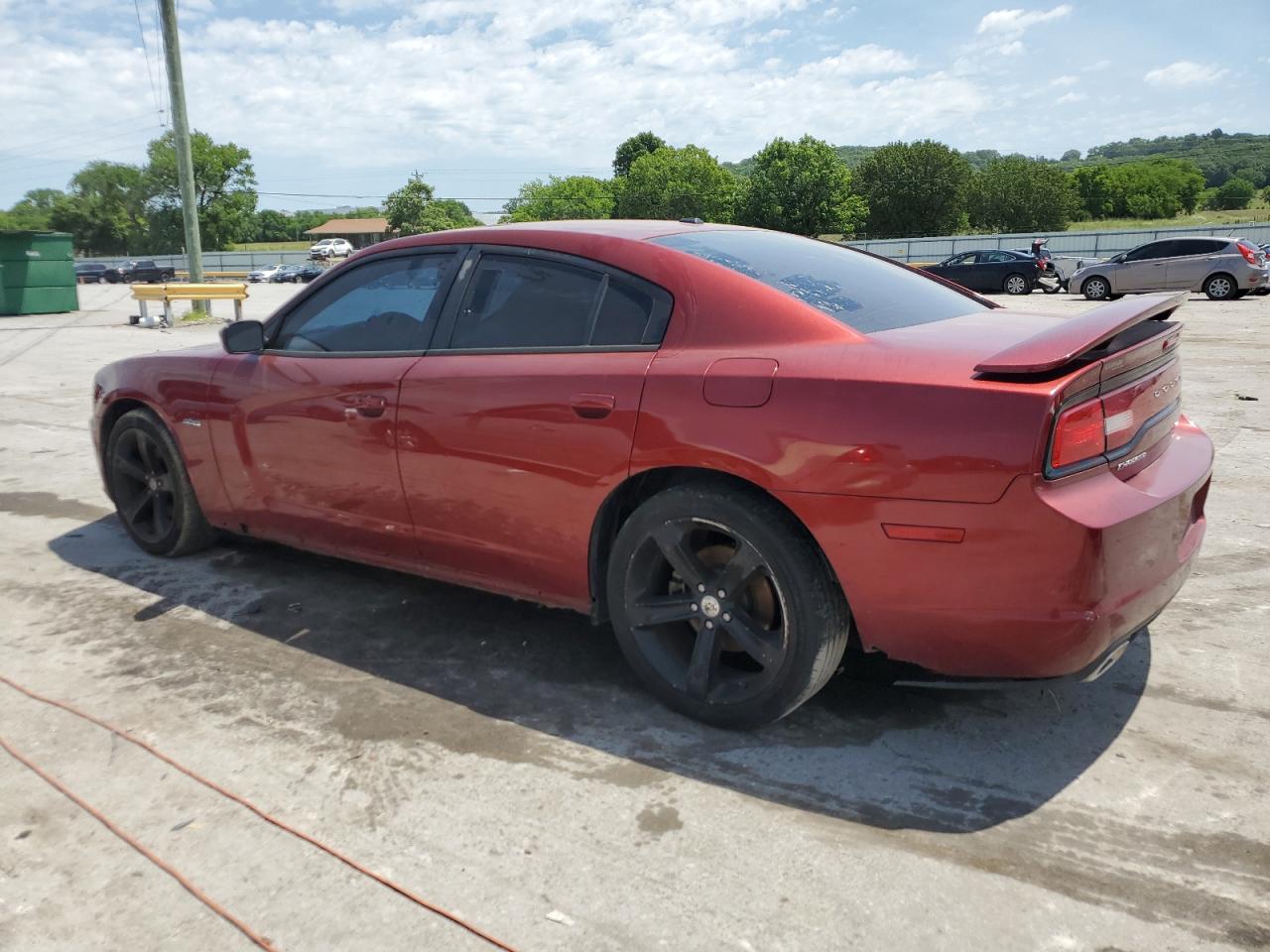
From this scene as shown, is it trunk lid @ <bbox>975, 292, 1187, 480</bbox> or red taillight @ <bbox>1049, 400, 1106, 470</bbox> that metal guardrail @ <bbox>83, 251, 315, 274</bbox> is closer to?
trunk lid @ <bbox>975, 292, 1187, 480</bbox>

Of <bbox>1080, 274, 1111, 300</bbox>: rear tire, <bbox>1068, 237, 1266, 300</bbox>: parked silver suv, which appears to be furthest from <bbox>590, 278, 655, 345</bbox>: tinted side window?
<bbox>1080, 274, 1111, 300</bbox>: rear tire

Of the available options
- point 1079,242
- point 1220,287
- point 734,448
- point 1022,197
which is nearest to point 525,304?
point 734,448

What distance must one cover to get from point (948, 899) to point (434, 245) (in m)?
A: 2.81

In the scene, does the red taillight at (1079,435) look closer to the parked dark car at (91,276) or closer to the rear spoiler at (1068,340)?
the rear spoiler at (1068,340)

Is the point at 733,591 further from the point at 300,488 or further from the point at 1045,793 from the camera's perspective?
the point at 300,488

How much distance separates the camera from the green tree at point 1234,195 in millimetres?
104312

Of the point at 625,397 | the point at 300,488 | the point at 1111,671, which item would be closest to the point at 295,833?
the point at 625,397

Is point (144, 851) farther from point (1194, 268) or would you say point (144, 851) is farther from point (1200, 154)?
point (1200, 154)

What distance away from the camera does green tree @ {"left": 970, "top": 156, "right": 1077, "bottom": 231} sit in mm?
92125

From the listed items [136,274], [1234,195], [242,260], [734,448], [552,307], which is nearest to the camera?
[734,448]

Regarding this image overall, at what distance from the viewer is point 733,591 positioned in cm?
294

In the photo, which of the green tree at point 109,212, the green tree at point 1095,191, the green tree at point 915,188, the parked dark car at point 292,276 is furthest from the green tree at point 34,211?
the green tree at point 1095,191

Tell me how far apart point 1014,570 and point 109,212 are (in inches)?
4683

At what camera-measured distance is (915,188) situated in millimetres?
97312
